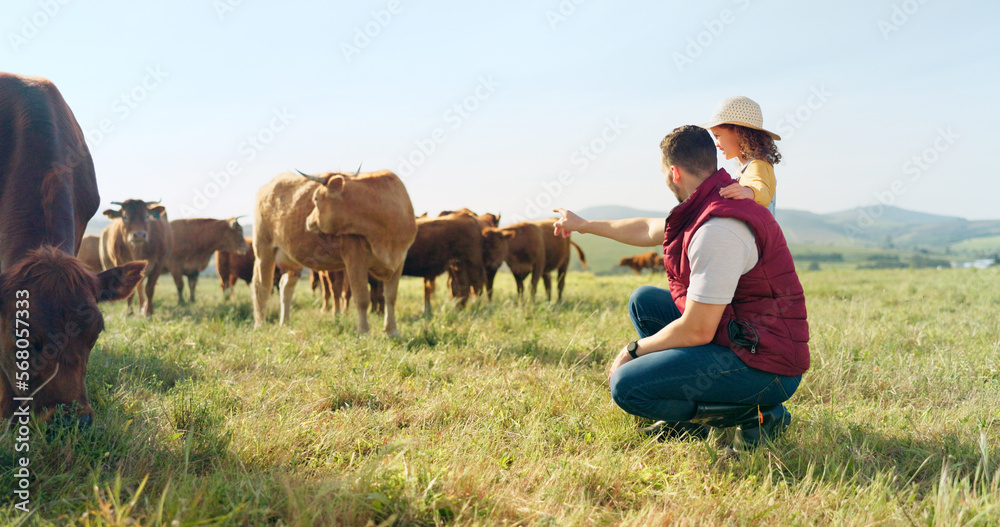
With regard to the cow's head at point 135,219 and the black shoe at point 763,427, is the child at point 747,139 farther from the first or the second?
the cow's head at point 135,219

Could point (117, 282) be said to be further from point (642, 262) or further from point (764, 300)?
point (642, 262)

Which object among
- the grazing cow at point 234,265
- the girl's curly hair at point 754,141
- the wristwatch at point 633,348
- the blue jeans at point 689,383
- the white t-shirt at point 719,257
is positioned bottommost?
the grazing cow at point 234,265

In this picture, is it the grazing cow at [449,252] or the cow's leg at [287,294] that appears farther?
the grazing cow at [449,252]

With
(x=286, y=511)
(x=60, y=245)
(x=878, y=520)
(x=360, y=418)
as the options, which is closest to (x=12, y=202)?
(x=60, y=245)

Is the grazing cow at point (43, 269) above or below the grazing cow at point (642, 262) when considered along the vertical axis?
above

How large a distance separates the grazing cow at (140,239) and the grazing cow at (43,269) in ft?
18.4

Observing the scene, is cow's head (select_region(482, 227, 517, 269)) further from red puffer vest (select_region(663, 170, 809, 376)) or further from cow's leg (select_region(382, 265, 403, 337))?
red puffer vest (select_region(663, 170, 809, 376))

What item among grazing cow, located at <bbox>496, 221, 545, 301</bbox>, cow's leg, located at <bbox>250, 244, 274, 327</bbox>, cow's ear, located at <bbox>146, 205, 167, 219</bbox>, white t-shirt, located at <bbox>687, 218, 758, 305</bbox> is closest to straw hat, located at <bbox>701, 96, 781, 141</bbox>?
white t-shirt, located at <bbox>687, 218, 758, 305</bbox>

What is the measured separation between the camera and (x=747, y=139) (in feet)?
11.7

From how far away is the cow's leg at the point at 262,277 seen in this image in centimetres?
777

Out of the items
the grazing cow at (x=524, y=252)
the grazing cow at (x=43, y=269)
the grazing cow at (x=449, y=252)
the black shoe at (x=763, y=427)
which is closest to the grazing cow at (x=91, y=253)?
the grazing cow at (x=449, y=252)

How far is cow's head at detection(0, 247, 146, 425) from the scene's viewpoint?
2801 millimetres

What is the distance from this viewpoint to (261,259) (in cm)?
801

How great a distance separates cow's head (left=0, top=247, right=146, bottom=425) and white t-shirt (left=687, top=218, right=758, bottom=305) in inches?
122
